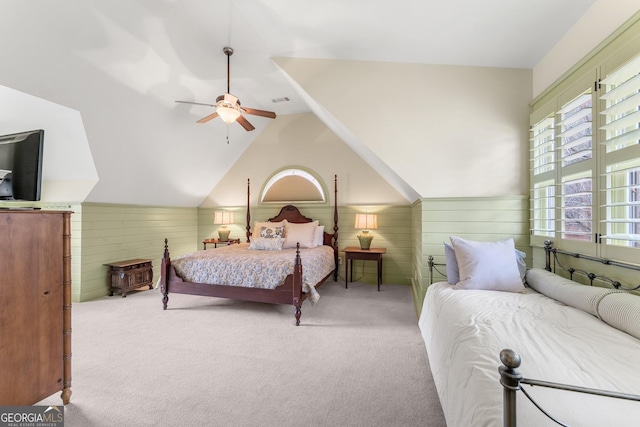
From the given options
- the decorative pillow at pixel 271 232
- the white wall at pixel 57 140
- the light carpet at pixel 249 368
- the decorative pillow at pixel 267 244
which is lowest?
the light carpet at pixel 249 368

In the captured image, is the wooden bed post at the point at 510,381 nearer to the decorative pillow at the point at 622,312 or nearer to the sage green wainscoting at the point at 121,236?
the decorative pillow at the point at 622,312

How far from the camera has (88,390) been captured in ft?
6.70

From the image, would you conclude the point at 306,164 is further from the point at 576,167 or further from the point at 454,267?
the point at 576,167

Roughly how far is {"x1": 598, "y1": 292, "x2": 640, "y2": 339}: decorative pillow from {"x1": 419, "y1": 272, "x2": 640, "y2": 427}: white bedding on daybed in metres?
0.04

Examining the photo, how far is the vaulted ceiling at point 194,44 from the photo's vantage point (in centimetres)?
242

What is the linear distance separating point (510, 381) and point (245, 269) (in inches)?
121

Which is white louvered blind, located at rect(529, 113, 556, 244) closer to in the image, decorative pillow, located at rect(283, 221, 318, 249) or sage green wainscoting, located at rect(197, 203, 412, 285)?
sage green wainscoting, located at rect(197, 203, 412, 285)

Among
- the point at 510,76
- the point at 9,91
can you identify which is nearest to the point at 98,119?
the point at 9,91

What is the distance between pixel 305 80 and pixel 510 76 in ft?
7.58

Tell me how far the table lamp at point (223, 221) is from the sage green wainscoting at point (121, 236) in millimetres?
804

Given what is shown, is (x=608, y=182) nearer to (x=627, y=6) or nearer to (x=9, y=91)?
(x=627, y=6)

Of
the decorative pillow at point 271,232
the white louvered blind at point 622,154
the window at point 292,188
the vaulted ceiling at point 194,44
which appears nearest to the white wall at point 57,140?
the vaulted ceiling at point 194,44

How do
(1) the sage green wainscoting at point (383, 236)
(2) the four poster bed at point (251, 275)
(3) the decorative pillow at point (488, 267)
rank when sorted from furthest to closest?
(1) the sage green wainscoting at point (383, 236) → (2) the four poster bed at point (251, 275) → (3) the decorative pillow at point (488, 267)

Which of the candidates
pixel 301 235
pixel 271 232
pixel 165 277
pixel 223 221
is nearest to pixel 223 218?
pixel 223 221
